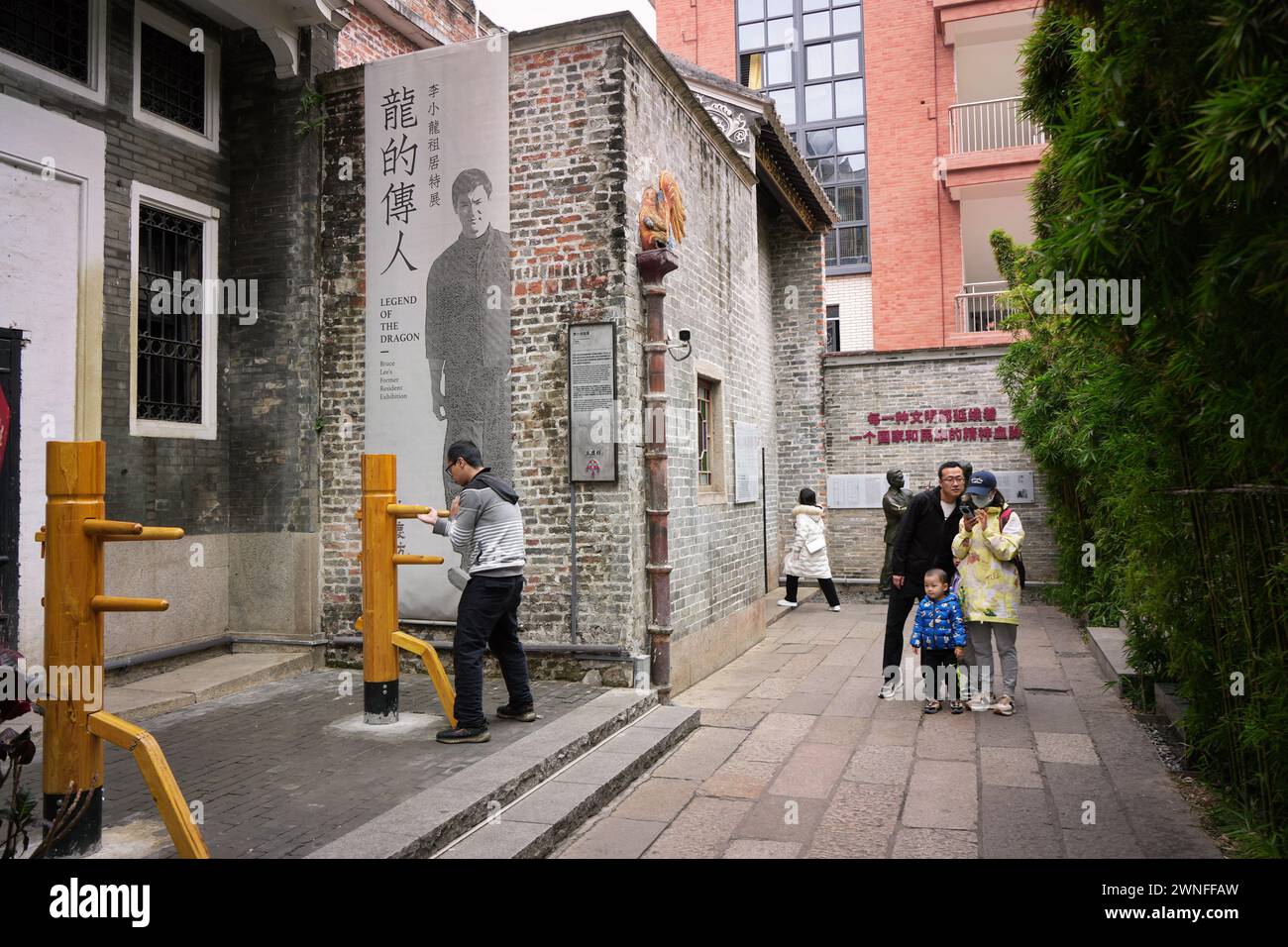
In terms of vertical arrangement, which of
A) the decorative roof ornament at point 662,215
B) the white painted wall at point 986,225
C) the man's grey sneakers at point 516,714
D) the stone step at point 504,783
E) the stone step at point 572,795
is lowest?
the stone step at point 572,795

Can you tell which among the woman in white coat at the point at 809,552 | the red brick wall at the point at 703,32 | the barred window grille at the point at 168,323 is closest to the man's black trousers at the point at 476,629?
the barred window grille at the point at 168,323

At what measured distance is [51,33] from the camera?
6.55 m

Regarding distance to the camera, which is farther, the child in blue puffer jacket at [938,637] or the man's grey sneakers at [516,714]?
the child in blue puffer jacket at [938,637]

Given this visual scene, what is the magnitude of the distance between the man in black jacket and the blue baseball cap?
0.11 meters

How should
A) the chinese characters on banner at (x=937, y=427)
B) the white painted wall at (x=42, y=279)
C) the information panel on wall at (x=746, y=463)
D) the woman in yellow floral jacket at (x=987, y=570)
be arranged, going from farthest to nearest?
1. the chinese characters on banner at (x=937, y=427)
2. the information panel on wall at (x=746, y=463)
3. the woman in yellow floral jacket at (x=987, y=570)
4. the white painted wall at (x=42, y=279)

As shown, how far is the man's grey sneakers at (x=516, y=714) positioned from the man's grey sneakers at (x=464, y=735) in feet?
1.62

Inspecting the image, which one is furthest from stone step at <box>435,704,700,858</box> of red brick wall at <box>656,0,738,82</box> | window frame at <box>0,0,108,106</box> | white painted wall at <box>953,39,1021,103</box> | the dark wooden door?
red brick wall at <box>656,0,738,82</box>

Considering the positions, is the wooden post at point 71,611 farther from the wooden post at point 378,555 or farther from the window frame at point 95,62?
the window frame at point 95,62

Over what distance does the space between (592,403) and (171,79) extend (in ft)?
14.6

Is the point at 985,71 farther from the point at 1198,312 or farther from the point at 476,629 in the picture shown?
the point at 1198,312

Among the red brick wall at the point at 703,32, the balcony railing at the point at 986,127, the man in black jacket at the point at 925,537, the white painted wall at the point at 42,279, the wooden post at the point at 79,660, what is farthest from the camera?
the red brick wall at the point at 703,32

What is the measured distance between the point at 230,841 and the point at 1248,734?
441 centimetres

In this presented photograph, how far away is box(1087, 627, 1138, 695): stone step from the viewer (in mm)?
7418

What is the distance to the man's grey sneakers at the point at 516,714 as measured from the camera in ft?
19.8
